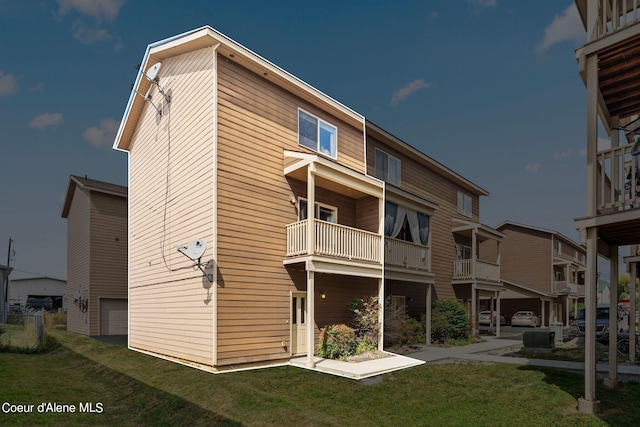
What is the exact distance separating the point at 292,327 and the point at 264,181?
4.46 metres

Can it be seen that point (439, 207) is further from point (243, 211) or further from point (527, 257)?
point (527, 257)

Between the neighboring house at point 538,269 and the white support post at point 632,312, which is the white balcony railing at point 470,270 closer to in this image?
the white support post at point 632,312

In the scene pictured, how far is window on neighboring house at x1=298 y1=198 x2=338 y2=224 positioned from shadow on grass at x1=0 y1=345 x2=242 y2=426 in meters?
6.60

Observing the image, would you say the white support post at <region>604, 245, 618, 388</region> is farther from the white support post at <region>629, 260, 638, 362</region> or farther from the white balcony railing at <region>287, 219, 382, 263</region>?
the white balcony railing at <region>287, 219, 382, 263</region>

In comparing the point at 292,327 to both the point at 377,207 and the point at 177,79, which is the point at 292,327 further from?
the point at 177,79

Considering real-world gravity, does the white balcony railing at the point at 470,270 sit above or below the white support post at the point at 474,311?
above

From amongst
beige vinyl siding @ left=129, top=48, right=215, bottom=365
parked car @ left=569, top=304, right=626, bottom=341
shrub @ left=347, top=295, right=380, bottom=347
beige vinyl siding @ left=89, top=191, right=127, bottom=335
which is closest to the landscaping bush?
parked car @ left=569, top=304, right=626, bottom=341

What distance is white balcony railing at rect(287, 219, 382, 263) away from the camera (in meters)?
13.3

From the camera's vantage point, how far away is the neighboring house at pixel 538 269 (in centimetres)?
3706

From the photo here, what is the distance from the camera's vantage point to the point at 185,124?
1416cm

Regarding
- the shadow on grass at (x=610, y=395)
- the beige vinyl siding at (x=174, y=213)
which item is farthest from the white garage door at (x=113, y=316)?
the shadow on grass at (x=610, y=395)

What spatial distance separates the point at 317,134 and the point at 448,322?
10.3 m

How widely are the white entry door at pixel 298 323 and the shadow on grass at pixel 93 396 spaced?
175 inches

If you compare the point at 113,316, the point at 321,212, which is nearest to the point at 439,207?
the point at 321,212
